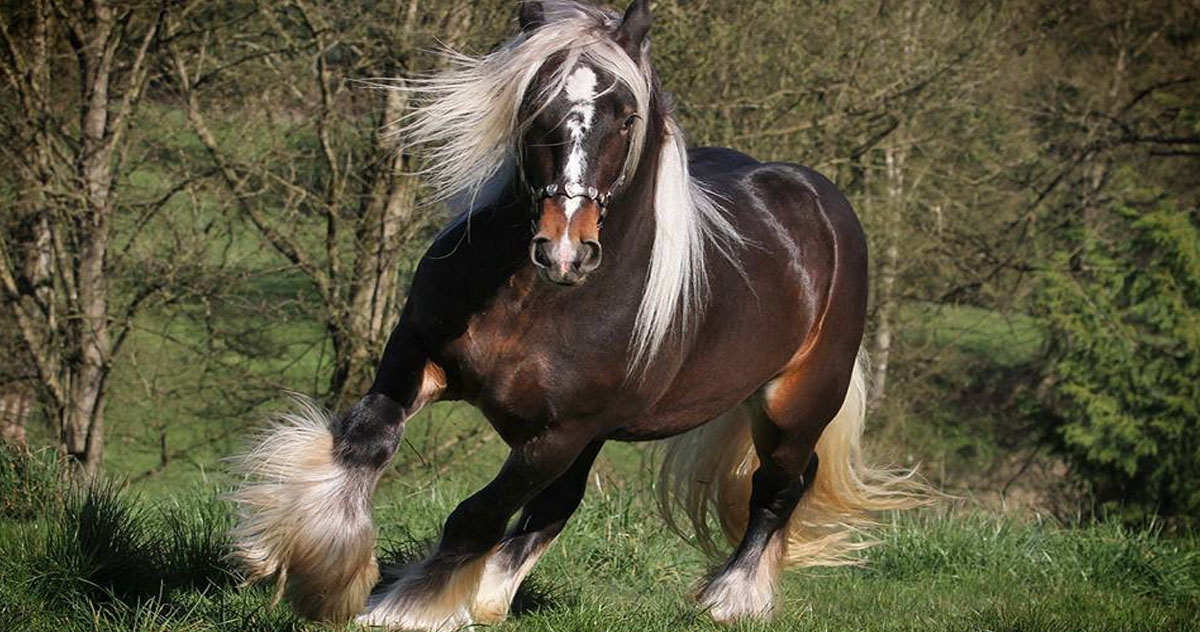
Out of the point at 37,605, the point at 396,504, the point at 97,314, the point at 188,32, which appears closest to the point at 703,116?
the point at 188,32

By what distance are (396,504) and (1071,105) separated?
13764mm

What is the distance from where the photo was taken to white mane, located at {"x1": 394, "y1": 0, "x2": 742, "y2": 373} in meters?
3.80

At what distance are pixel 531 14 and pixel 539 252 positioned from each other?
92 cm

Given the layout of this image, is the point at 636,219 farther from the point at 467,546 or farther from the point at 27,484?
the point at 27,484

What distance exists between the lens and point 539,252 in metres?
3.52

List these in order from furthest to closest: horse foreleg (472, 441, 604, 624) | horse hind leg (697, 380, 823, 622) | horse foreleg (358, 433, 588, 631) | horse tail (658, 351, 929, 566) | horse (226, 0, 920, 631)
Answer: horse tail (658, 351, 929, 566)
horse hind leg (697, 380, 823, 622)
horse foreleg (472, 441, 604, 624)
horse foreleg (358, 433, 588, 631)
horse (226, 0, 920, 631)

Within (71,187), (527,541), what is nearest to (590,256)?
(527,541)

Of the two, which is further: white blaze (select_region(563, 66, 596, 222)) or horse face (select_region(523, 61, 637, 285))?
white blaze (select_region(563, 66, 596, 222))

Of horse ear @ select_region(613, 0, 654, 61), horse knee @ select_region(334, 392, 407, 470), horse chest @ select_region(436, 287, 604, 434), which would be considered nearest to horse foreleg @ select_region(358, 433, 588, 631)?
horse chest @ select_region(436, 287, 604, 434)

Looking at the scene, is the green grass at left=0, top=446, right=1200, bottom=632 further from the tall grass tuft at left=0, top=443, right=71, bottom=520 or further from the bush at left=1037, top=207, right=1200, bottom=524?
the bush at left=1037, top=207, right=1200, bottom=524

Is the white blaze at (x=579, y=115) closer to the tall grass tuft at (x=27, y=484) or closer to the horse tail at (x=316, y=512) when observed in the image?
the horse tail at (x=316, y=512)

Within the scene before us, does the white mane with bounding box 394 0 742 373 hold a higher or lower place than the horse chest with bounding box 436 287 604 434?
higher

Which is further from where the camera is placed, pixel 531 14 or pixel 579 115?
pixel 531 14

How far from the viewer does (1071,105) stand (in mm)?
17531
